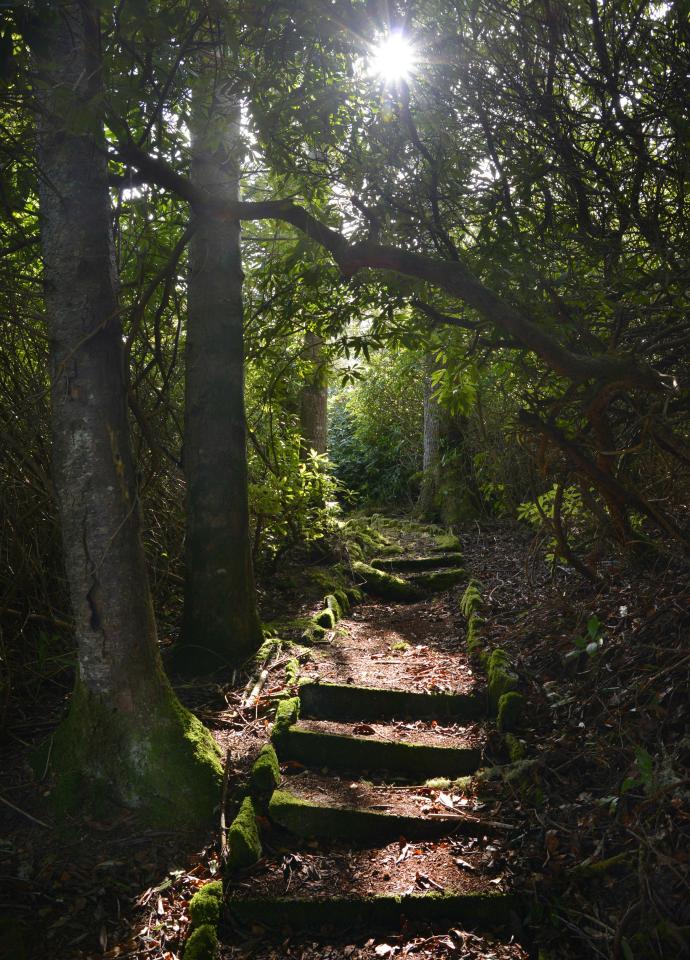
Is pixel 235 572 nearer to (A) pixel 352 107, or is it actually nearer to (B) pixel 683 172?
(A) pixel 352 107

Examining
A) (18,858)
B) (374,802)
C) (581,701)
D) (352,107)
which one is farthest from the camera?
(352,107)

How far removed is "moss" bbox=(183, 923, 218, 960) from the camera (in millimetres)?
3078

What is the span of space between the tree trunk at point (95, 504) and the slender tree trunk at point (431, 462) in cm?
1025

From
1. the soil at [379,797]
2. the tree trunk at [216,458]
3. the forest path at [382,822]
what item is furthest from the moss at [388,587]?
the soil at [379,797]

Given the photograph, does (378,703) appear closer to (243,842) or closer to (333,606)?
(243,842)

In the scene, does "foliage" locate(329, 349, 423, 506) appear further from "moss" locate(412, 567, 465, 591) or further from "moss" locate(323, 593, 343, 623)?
"moss" locate(323, 593, 343, 623)

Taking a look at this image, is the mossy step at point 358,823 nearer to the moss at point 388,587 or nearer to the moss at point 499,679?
the moss at point 499,679

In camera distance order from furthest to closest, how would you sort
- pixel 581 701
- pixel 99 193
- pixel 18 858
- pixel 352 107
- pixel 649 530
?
pixel 649 530 → pixel 352 107 → pixel 581 701 → pixel 99 193 → pixel 18 858

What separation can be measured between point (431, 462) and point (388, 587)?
5.82m

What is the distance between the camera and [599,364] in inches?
156

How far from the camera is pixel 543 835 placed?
376 cm

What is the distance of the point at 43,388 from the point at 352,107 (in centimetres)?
308

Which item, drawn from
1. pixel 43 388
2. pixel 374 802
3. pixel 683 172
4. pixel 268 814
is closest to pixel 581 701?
pixel 374 802

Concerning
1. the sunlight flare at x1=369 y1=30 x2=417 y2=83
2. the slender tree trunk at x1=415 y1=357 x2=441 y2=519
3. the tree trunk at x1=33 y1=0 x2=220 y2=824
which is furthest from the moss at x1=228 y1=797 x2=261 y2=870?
the slender tree trunk at x1=415 y1=357 x2=441 y2=519
